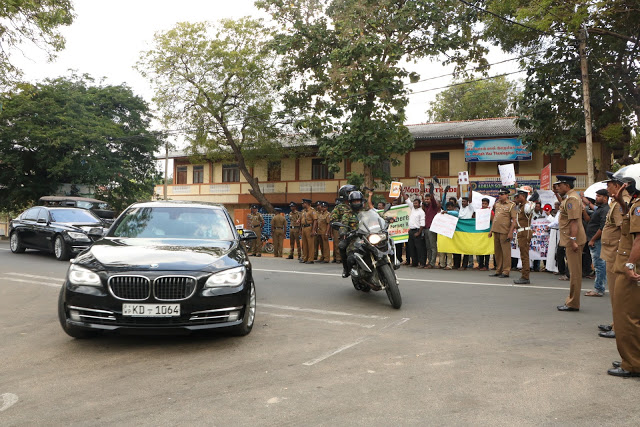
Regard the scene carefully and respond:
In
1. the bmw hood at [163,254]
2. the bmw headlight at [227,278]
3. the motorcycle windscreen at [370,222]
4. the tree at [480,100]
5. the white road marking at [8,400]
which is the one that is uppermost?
the tree at [480,100]

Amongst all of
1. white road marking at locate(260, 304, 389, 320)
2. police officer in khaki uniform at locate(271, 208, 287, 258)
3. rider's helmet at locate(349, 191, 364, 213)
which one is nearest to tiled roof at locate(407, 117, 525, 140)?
police officer in khaki uniform at locate(271, 208, 287, 258)

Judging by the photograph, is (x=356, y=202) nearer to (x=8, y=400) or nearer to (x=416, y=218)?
(x=8, y=400)

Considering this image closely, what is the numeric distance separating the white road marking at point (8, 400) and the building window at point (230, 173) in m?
37.2

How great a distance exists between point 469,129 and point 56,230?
2345 cm

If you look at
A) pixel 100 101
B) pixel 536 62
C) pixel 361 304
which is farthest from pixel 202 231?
pixel 100 101

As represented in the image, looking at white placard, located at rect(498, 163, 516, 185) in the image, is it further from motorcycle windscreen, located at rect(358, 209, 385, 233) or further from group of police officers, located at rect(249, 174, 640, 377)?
motorcycle windscreen, located at rect(358, 209, 385, 233)

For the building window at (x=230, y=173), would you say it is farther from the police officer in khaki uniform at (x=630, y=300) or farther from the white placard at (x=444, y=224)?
the police officer in khaki uniform at (x=630, y=300)

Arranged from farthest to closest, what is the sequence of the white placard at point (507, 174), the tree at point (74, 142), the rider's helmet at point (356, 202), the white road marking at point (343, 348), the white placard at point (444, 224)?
the tree at point (74, 142)
the white placard at point (507, 174)
the white placard at point (444, 224)
the rider's helmet at point (356, 202)
the white road marking at point (343, 348)

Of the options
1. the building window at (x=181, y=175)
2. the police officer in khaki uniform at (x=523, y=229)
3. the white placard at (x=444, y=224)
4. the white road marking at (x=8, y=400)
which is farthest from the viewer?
the building window at (x=181, y=175)

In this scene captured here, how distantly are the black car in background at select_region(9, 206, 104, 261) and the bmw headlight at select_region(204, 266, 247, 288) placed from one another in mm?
9822

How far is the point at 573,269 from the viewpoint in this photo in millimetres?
7680

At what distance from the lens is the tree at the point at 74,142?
3092 cm

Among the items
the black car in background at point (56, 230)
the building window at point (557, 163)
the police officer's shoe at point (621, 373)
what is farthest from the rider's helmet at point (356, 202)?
the building window at point (557, 163)

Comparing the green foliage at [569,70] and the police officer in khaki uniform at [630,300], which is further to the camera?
the green foliage at [569,70]
